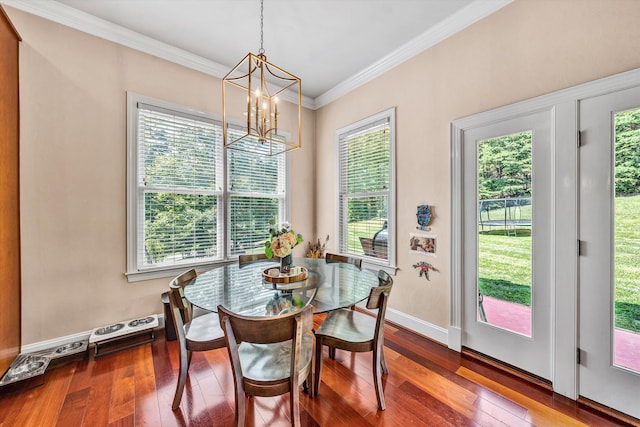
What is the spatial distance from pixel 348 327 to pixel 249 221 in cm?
208

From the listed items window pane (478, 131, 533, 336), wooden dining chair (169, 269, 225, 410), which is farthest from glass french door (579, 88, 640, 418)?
wooden dining chair (169, 269, 225, 410)

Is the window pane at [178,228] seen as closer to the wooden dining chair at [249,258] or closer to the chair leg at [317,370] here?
the wooden dining chair at [249,258]

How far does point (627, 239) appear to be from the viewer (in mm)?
1592

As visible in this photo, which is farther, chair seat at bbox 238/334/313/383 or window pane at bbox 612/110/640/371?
window pane at bbox 612/110/640/371

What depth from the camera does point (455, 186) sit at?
236cm

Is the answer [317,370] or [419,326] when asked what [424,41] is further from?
[317,370]

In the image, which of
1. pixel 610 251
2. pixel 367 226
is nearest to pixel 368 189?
pixel 367 226

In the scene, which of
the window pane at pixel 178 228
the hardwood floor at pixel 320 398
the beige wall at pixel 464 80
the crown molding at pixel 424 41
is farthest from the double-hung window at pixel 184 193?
the beige wall at pixel 464 80

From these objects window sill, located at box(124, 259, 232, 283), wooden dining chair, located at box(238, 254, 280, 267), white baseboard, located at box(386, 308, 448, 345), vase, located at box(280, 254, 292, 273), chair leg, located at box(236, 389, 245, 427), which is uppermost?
vase, located at box(280, 254, 292, 273)

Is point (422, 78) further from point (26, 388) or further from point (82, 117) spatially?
point (26, 388)

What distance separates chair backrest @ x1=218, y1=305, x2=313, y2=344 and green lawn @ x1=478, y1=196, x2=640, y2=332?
1.82 meters

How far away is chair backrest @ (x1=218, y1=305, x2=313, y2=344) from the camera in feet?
3.88

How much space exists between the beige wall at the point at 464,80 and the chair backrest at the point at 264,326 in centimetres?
182

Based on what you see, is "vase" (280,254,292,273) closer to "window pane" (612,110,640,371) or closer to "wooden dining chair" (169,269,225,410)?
"wooden dining chair" (169,269,225,410)
